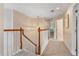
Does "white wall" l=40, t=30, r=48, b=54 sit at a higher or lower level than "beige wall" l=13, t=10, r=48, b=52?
lower

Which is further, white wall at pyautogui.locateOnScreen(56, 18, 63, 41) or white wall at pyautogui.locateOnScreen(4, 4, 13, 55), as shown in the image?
white wall at pyautogui.locateOnScreen(56, 18, 63, 41)

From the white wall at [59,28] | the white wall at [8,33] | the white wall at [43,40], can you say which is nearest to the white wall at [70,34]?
the white wall at [59,28]

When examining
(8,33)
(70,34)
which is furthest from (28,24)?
(70,34)

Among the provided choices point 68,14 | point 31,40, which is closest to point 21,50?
point 31,40

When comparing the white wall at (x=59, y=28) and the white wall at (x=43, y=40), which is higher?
the white wall at (x=59, y=28)

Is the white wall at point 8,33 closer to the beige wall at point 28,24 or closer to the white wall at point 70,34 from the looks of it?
the beige wall at point 28,24

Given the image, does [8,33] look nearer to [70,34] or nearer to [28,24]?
[28,24]

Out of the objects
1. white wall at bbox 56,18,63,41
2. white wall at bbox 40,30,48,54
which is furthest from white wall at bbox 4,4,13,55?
white wall at bbox 56,18,63,41

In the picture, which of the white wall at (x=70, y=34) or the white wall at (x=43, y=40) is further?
the white wall at (x=43, y=40)

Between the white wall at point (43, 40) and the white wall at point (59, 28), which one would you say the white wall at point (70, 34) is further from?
the white wall at point (43, 40)

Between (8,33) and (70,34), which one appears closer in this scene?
(8,33)

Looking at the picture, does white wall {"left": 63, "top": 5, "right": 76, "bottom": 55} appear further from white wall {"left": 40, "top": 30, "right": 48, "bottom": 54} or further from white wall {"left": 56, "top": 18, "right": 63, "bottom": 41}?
white wall {"left": 40, "top": 30, "right": 48, "bottom": 54}

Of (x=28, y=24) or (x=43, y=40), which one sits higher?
(x=28, y=24)

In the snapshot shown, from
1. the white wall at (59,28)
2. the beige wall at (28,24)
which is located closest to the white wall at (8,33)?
the beige wall at (28,24)
